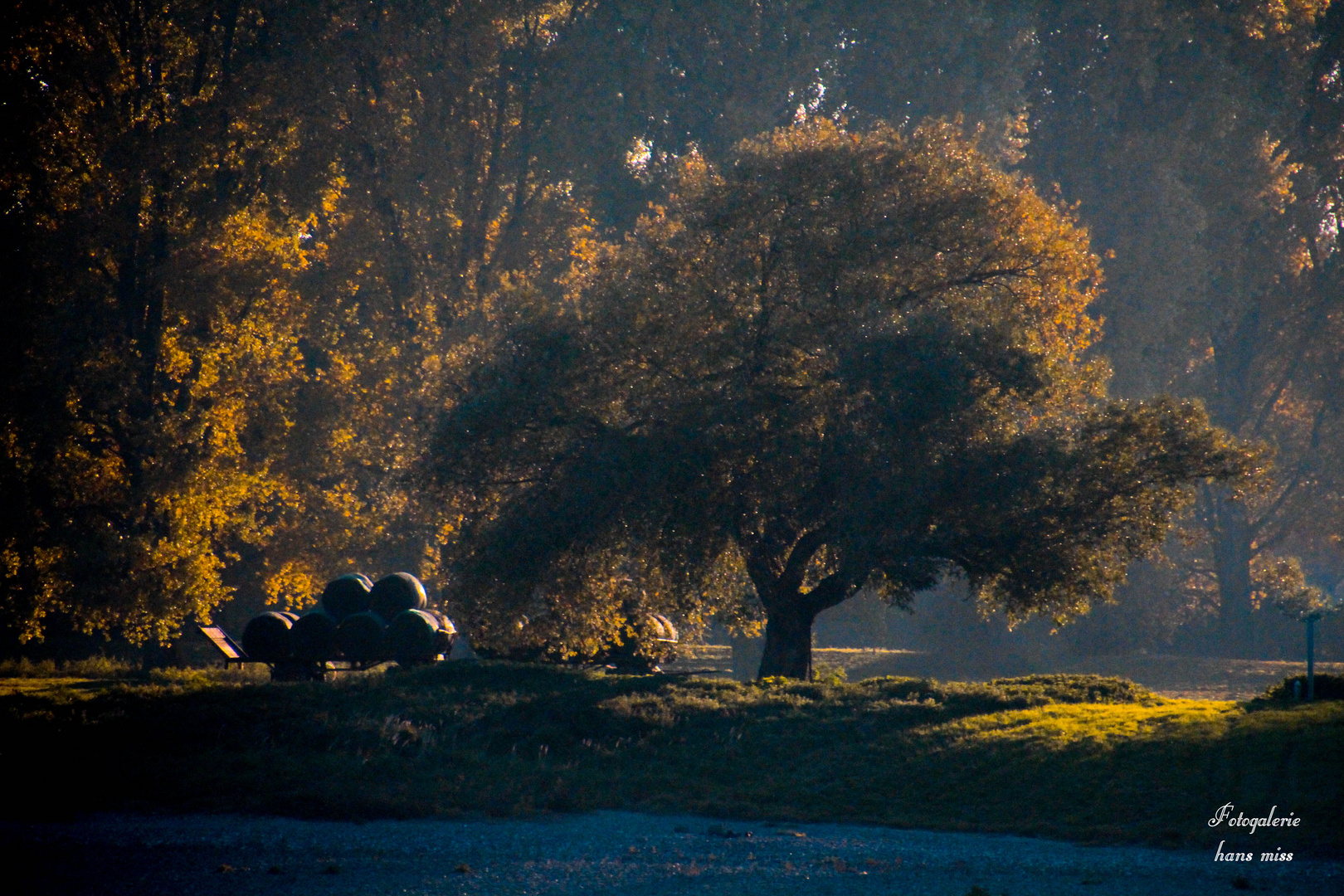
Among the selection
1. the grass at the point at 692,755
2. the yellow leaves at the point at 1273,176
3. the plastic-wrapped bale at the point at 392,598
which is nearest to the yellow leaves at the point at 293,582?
the plastic-wrapped bale at the point at 392,598

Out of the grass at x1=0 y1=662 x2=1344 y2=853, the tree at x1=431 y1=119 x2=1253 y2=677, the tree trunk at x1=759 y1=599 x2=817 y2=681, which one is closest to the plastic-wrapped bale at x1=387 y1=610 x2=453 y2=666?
the tree at x1=431 y1=119 x2=1253 y2=677

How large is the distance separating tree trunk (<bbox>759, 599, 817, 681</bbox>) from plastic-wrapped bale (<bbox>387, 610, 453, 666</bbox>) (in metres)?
7.95

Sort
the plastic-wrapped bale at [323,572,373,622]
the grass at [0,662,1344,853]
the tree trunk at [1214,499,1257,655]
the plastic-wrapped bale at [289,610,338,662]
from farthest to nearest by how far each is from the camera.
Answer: the tree trunk at [1214,499,1257,655] → the plastic-wrapped bale at [323,572,373,622] → the plastic-wrapped bale at [289,610,338,662] → the grass at [0,662,1344,853]

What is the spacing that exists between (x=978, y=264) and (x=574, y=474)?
351 inches

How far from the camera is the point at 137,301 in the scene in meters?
28.9

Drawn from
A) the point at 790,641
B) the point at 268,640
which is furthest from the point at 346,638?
the point at 790,641

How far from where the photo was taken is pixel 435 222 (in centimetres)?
3903

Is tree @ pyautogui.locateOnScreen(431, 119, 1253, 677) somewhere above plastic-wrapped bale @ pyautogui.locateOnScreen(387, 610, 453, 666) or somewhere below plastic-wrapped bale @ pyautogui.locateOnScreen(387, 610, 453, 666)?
above

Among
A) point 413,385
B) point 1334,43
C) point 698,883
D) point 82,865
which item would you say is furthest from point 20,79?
point 1334,43

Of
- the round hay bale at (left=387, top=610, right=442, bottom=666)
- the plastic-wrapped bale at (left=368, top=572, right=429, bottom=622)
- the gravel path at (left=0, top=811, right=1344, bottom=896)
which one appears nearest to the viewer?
the gravel path at (left=0, top=811, right=1344, bottom=896)

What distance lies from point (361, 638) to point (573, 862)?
52.2ft

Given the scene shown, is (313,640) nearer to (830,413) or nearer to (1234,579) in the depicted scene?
(830,413)

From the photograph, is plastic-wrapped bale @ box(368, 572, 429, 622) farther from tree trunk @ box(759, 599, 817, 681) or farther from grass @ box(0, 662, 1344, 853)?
tree trunk @ box(759, 599, 817, 681)

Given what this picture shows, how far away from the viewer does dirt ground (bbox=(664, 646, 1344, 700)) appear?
38.2 metres
